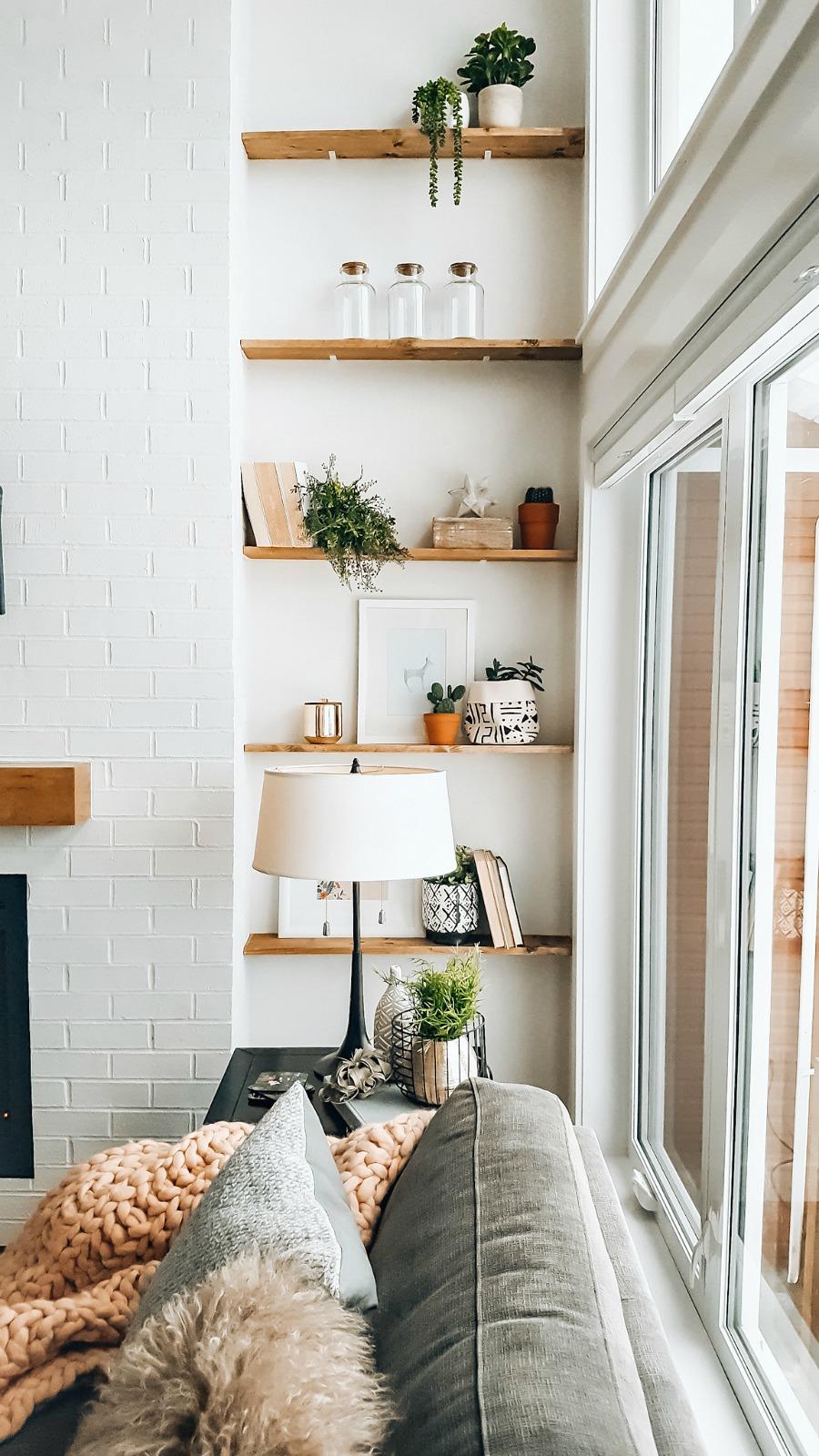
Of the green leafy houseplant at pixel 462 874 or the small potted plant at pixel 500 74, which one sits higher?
the small potted plant at pixel 500 74

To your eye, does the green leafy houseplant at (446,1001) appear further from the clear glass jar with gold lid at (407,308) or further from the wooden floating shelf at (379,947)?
the clear glass jar with gold lid at (407,308)

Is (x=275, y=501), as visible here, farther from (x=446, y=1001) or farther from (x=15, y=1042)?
(x=15, y=1042)

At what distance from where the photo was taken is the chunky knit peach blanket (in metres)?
1.22

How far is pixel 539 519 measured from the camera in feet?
8.95

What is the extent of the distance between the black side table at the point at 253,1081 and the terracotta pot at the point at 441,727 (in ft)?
2.65

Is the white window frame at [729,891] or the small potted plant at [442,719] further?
the small potted plant at [442,719]

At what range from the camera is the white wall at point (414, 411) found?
9.18 feet

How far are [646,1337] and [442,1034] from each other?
3.26 feet

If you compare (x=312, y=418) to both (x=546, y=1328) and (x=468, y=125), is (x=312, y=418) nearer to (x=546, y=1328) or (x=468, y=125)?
(x=468, y=125)

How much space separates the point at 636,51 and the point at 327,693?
1704mm

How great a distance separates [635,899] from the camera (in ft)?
8.38

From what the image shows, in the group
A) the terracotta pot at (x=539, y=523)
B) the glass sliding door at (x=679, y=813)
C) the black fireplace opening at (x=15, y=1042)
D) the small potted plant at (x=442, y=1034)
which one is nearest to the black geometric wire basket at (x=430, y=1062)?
the small potted plant at (x=442, y=1034)

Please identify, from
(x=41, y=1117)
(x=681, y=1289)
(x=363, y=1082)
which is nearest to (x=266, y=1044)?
(x=41, y=1117)

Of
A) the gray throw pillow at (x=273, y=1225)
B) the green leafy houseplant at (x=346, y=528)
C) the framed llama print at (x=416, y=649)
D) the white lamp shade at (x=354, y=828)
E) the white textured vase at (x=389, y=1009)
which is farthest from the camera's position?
the framed llama print at (x=416, y=649)
